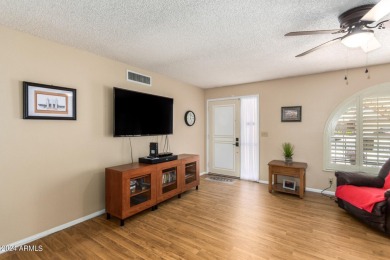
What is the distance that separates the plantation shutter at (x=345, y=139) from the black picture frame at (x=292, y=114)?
667 millimetres

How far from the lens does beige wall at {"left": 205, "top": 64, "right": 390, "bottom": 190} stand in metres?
3.51

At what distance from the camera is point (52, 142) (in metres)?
2.40

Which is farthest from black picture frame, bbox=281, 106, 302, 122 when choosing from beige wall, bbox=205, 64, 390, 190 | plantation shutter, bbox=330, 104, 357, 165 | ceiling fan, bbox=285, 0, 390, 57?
ceiling fan, bbox=285, 0, 390, 57

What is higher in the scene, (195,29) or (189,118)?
(195,29)

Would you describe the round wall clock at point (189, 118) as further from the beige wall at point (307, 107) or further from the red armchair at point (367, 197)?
the red armchair at point (367, 197)

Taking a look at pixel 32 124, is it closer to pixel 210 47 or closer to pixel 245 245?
pixel 210 47

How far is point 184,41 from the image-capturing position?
2.41 meters

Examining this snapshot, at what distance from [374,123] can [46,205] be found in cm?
505

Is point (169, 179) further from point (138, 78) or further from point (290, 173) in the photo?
point (290, 173)

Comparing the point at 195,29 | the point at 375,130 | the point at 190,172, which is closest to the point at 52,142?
the point at 195,29

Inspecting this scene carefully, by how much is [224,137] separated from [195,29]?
332 centimetres

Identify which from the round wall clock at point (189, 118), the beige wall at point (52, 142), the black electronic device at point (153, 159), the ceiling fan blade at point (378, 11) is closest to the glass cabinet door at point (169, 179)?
the black electronic device at point (153, 159)

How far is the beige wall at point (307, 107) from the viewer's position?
3.51m

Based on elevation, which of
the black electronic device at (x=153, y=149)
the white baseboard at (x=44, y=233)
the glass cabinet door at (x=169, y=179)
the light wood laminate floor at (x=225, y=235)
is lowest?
the light wood laminate floor at (x=225, y=235)
